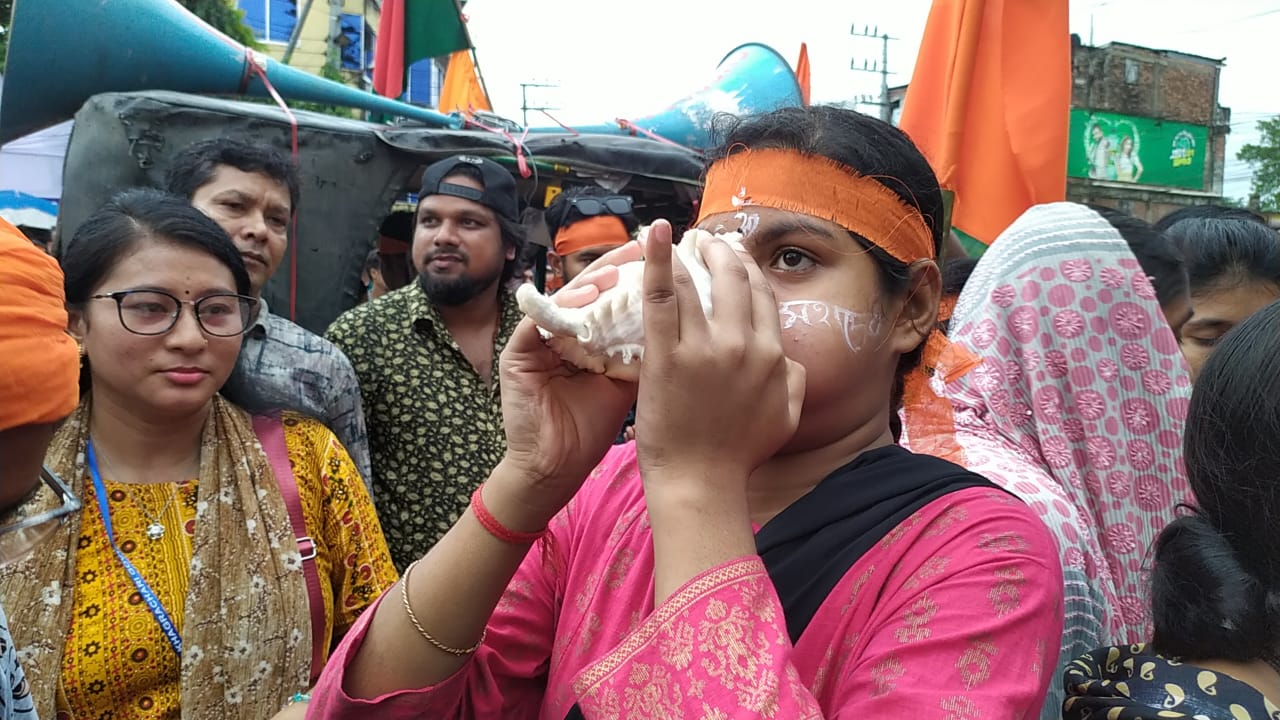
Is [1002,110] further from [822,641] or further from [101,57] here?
[101,57]

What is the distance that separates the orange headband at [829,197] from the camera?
125 centimetres

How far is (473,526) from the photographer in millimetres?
1167

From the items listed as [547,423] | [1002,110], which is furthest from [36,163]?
[547,423]

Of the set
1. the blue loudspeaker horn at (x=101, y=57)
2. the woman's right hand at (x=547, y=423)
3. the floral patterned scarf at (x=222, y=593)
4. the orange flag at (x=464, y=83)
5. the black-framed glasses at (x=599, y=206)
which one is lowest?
the floral patterned scarf at (x=222, y=593)

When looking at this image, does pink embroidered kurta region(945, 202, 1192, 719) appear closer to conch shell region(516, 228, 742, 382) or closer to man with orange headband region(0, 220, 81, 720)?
conch shell region(516, 228, 742, 382)

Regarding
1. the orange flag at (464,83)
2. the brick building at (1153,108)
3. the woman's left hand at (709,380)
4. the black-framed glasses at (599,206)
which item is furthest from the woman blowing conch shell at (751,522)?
the brick building at (1153,108)

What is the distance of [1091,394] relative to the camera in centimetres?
203

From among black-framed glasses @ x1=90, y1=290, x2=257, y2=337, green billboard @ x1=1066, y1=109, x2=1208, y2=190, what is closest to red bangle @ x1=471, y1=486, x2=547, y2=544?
black-framed glasses @ x1=90, y1=290, x2=257, y2=337

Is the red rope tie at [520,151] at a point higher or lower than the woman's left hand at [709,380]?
higher

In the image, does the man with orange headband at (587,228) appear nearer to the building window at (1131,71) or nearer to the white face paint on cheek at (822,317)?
the white face paint on cheek at (822,317)

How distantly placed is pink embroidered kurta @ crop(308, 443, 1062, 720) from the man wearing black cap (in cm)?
194

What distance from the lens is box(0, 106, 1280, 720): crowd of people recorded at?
3.13 feet

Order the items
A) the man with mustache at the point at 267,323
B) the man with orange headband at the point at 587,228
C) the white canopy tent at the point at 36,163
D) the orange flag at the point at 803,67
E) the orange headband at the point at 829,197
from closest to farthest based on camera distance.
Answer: the orange headband at the point at 829,197, the man with mustache at the point at 267,323, the man with orange headband at the point at 587,228, the white canopy tent at the point at 36,163, the orange flag at the point at 803,67

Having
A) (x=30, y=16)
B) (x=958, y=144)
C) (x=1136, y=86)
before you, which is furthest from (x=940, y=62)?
(x=1136, y=86)
